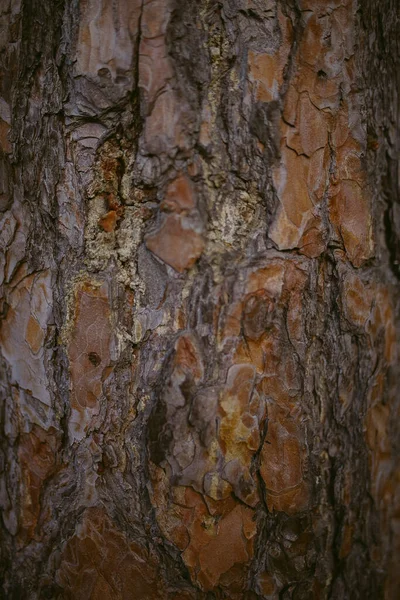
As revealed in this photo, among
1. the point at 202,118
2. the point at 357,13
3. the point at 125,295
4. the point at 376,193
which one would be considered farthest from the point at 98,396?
the point at 357,13

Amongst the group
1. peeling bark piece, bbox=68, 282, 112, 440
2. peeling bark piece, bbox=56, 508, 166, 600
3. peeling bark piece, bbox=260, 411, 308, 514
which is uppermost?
peeling bark piece, bbox=68, 282, 112, 440

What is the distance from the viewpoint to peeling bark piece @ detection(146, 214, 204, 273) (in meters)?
0.74

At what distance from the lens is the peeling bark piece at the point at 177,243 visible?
0.74 metres

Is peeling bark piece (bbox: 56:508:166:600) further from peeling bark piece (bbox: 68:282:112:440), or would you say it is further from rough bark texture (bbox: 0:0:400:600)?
peeling bark piece (bbox: 68:282:112:440)

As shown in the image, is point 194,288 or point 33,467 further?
point 33,467

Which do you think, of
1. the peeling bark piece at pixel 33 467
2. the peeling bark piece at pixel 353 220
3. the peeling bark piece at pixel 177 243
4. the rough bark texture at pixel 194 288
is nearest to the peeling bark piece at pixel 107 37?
the rough bark texture at pixel 194 288

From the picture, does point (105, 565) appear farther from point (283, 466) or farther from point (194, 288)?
point (194, 288)

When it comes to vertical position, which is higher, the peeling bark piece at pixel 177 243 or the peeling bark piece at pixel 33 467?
the peeling bark piece at pixel 177 243

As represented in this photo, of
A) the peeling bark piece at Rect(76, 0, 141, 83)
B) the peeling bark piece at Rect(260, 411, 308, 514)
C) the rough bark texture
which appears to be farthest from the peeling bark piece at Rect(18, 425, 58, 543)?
the peeling bark piece at Rect(76, 0, 141, 83)

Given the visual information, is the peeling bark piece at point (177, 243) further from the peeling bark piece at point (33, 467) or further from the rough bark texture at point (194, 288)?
the peeling bark piece at point (33, 467)

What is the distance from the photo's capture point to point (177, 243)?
0.74m

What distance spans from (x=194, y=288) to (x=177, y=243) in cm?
7

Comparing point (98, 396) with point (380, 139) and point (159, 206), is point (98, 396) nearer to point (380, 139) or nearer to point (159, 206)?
point (159, 206)

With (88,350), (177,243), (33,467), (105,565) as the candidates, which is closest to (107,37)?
(177,243)
